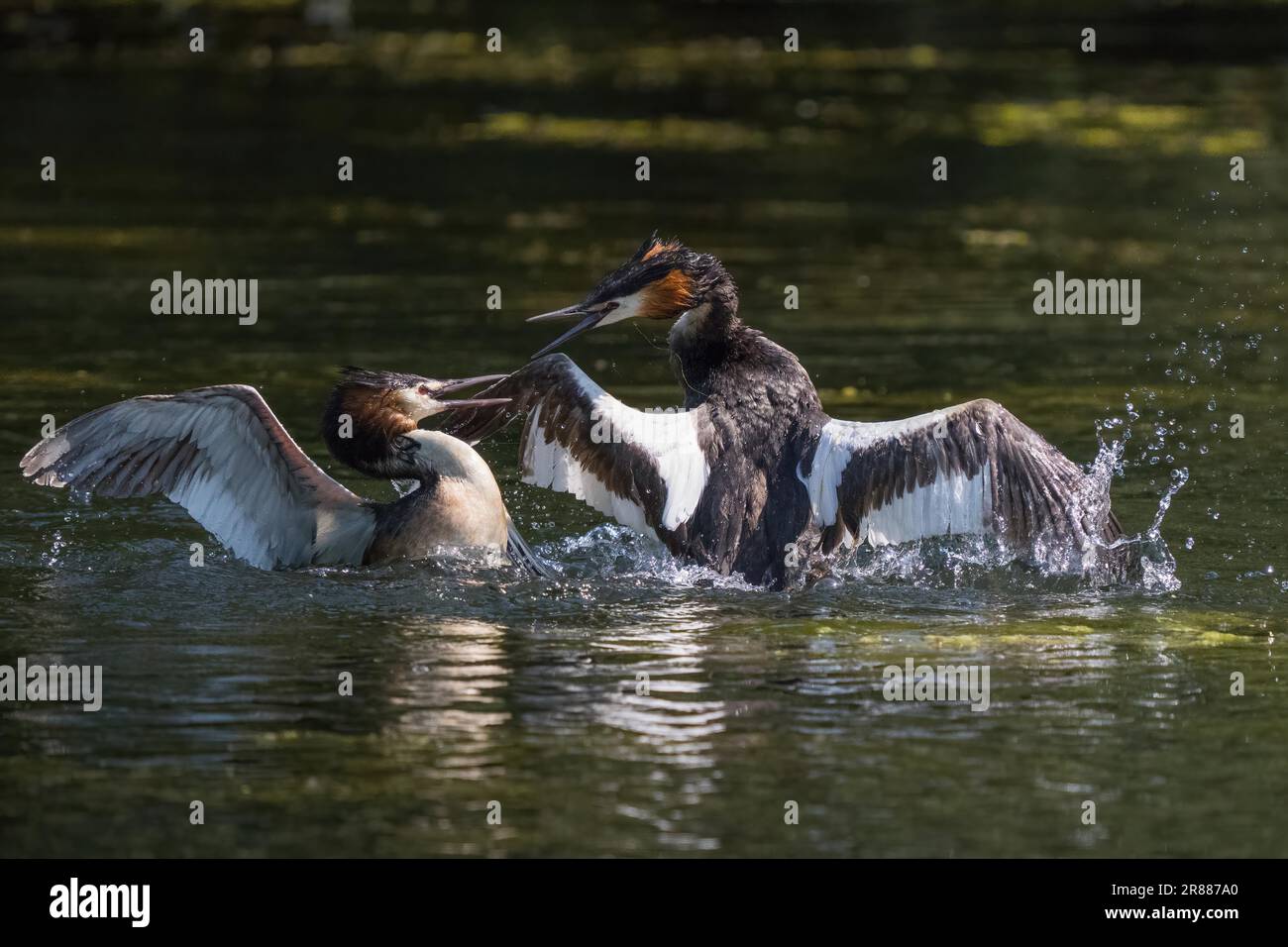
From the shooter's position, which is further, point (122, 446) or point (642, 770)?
point (122, 446)

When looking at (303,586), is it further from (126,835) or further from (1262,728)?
(1262,728)

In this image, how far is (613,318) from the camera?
12.1 meters

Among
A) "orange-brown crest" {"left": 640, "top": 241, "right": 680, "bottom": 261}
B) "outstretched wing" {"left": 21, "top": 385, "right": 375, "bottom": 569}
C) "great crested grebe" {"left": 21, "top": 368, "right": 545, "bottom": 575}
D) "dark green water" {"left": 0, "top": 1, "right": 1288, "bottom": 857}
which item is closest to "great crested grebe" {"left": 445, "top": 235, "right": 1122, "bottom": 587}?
"orange-brown crest" {"left": 640, "top": 241, "right": 680, "bottom": 261}

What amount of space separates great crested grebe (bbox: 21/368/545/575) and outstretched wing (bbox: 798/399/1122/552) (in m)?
1.94

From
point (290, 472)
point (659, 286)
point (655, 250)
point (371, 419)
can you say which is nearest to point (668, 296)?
point (659, 286)

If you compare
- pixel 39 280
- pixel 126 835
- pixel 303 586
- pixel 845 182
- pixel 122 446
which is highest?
pixel 845 182

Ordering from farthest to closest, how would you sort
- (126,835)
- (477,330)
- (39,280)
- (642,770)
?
(39,280) → (477,330) → (642,770) → (126,835)

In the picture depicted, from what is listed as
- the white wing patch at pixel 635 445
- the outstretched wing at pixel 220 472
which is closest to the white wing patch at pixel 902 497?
the white wing patch at pixel 635 445

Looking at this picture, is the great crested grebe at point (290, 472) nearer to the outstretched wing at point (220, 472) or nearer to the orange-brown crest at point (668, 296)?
the outstretched wing at point (220, 472)

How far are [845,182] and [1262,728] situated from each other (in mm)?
15477

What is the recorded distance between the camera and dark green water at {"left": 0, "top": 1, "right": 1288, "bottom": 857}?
330 inches

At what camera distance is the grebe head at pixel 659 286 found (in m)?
Result: 12.0

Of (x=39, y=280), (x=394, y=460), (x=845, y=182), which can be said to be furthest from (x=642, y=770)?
(x=845, y=182)

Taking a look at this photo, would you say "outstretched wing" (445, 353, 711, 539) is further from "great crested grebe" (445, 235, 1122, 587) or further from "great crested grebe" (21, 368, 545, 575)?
"great crested grebe" (21, 368, 545, 575)
